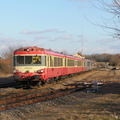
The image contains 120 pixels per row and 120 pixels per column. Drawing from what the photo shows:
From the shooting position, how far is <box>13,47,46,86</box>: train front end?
17.9 m

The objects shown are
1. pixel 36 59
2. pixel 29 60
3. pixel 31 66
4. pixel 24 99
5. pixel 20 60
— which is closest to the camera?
pixel 24 99

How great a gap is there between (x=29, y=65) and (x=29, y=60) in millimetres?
398

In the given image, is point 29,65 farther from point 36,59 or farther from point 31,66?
point 36,59

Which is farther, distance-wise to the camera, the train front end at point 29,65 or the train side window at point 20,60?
the train side window at point 20,60

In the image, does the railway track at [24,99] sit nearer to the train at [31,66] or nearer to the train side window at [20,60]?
the train at [31,66]

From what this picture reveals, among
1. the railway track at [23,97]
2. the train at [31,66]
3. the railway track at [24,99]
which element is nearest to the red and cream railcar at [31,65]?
the train at [31,66]

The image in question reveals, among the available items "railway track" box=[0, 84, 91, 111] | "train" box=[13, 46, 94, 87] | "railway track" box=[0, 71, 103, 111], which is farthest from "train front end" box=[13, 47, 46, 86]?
"railway track" box=[0, 84, 91, 111]

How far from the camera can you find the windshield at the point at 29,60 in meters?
18.1

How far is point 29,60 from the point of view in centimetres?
1833

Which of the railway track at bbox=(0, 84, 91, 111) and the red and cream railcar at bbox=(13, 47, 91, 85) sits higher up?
the red and cream railcar at bbox=(13, 47, 91, 85)

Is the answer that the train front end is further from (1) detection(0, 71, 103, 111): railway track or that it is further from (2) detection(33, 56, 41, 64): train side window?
(1) detection(0, 71, 103, 111): railway track

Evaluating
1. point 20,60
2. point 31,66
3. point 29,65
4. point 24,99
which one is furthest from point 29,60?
point 24,99

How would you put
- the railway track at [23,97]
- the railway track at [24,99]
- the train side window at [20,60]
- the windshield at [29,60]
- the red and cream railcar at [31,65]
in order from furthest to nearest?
the train side window at [20,60] < the windshield at [29,60] < the red and cream railcar at [31,65] < the railway track at [23,97] < the railway track at [24,99]

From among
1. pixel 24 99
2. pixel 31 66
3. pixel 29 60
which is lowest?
pixel 24 99
